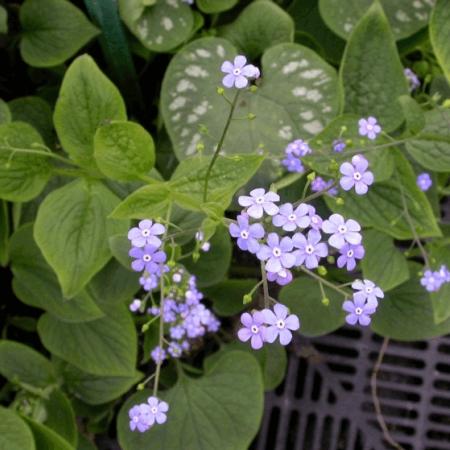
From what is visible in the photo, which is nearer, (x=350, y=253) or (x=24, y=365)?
(x=350, y=253)

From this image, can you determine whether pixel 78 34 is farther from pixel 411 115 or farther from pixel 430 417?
pixel 430 417

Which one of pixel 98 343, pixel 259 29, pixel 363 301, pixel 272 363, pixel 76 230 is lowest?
pixel 272 363

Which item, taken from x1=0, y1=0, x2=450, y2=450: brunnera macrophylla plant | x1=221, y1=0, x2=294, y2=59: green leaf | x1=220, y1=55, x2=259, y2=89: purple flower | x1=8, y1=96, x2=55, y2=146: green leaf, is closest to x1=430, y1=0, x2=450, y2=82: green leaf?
x1=0, y1=0, x2=450, y2=450: brunnera macrophylla plant

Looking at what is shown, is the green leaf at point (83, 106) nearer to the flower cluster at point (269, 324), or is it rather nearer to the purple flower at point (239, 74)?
the purple flower at point (239, 74)

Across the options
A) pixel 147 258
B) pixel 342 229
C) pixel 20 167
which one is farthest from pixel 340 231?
pixel 20 167

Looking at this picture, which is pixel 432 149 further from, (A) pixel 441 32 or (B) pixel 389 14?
(B) pixel 389 14
